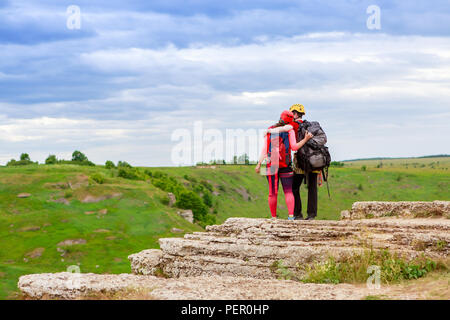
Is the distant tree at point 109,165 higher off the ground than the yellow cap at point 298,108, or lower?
lower

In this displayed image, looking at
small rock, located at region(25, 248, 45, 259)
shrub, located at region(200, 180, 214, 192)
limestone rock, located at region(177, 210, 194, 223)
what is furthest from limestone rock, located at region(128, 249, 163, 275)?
shrub, located at region(200, 180, 214, 192)

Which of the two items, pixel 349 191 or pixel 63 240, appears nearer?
pixel 63 240

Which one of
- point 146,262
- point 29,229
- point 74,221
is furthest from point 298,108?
point 74,221

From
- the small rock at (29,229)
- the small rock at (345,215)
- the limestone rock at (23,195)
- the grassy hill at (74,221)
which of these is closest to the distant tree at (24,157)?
the grassy hill at (74,221)

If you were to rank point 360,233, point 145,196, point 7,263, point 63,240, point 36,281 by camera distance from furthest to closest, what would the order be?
point 145,196 → point 63,240 → point 7,263 → point 360,233 → point 36,281

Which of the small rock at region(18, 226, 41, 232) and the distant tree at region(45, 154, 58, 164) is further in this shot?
the distant tree at region(45, 154, 58, 164)

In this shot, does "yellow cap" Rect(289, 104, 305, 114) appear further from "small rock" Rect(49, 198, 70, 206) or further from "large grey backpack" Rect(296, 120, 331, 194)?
"small rock" Rect(49, 198, 70, 206)

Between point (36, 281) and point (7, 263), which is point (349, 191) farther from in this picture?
point (36, 281)

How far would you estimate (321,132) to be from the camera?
13.9 metres

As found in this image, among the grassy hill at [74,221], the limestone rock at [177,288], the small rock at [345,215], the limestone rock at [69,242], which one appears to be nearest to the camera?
the limestone rock at [177,288]

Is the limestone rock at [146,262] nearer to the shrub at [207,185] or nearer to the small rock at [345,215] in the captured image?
the small rock at [345,215]
